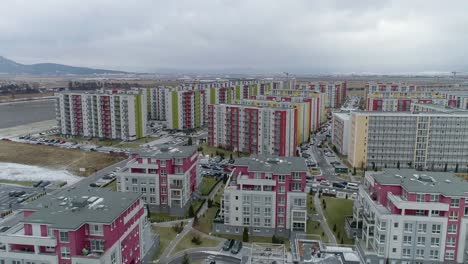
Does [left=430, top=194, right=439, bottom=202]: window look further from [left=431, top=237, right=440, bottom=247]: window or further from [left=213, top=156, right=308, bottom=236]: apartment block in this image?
[left=213, top=156, right=308, bottom=236]: apartment block

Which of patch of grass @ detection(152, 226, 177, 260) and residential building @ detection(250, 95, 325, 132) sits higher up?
residential building @ detection(250, 95, 325, 132)

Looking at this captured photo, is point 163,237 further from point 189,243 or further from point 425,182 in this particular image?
point 425,182

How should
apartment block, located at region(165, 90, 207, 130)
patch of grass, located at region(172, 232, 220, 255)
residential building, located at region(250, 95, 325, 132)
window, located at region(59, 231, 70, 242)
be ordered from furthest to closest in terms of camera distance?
1. apartment block, located at region(165, 90, 207, 130)
2. residential building, located at region(250, 95, 325, 132)
3. patch of grass, located at region(172, 232, 220, 255)
4. window, located at region(59, 231, 70, 242)

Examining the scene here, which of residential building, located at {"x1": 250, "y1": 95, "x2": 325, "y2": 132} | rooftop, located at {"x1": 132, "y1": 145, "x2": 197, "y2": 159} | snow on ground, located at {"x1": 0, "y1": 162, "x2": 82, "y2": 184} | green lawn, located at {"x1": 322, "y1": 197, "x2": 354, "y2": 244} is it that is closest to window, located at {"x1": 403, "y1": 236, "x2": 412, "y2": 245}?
green lawn, located at {"x1": 322, "y1": 197, "x2": 354, "y2": 244}

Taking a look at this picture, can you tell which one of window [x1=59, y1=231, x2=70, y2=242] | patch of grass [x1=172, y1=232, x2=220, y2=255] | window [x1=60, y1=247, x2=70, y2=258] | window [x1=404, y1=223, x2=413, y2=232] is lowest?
patch of grass [x1=172, y1=232, x2=220, y2=255]

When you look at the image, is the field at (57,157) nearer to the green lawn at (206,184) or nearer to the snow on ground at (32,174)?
the snow on ground at (32,174)

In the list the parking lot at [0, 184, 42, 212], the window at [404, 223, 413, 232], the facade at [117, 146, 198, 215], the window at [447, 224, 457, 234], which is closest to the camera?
the window at [447, 224, 457, 234]

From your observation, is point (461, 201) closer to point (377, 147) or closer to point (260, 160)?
point (260, 160)

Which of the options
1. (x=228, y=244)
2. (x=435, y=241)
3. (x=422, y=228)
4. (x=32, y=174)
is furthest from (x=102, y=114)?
(x=435, y=241)
